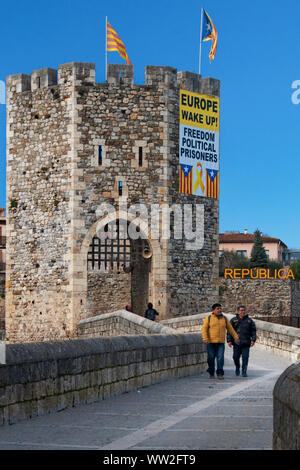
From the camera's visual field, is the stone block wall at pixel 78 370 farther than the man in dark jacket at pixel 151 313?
No

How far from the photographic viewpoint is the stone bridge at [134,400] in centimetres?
679

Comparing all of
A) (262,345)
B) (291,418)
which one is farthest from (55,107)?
(291,418)

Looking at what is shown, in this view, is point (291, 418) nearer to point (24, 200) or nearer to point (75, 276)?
point (75, 276)

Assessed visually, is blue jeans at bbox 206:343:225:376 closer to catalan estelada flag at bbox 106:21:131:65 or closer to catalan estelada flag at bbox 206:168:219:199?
catalan estelada flag at bbox 206:168:219:199

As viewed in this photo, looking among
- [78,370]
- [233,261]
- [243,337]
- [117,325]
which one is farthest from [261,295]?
[78,370]

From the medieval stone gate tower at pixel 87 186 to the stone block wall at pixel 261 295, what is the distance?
1322 centimetres

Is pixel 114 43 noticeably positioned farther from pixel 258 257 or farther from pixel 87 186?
pixel 258 257

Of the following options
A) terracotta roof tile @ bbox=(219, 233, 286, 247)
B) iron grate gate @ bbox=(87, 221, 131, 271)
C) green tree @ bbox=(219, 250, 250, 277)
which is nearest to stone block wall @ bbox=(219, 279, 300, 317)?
iron grate gate @ bbox=(87, 221, 131, 271)

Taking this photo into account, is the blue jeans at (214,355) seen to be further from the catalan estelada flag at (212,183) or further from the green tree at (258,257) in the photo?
the green tree at (258,257)

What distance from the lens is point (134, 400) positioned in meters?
10.2

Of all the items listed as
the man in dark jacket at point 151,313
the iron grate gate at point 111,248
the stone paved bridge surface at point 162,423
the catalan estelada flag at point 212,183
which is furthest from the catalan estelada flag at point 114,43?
the stone paved bridge surface at point 162,423

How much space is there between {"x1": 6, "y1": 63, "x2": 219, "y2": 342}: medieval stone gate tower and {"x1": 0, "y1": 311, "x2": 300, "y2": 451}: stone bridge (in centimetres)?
1224

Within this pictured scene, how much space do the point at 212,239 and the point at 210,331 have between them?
14.3 m

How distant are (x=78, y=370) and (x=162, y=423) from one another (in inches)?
64.4
